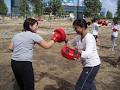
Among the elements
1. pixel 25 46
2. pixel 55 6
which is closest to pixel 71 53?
pixel 25 46

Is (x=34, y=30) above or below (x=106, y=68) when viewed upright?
above

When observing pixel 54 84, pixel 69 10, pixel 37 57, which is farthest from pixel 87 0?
pixel 69 10

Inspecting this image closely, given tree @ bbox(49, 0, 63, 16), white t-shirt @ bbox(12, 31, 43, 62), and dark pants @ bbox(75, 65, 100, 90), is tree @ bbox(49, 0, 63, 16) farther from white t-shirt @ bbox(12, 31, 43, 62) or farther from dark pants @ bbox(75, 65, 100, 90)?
dark pants @ bbox(75, 65, 100, 90)

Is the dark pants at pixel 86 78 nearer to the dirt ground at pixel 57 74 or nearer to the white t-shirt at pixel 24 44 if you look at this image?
the white t-shirt at pixel 24 44

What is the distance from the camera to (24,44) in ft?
17.0

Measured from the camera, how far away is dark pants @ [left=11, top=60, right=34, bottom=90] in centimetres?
520

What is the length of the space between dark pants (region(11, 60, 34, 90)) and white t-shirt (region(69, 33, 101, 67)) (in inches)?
34.3

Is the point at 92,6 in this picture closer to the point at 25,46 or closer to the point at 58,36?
the point at 58,36

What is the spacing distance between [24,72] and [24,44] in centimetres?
46

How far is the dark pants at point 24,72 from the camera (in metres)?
5.20

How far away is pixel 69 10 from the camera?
14462cm

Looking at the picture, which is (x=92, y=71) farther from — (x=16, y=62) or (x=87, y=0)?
(x=87, y=0)

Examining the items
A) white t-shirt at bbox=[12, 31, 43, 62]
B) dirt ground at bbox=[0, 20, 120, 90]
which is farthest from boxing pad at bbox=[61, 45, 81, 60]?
dirt ground at bbox=[0, 20, 120, 90]

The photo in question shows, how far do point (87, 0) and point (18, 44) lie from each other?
55129mm
